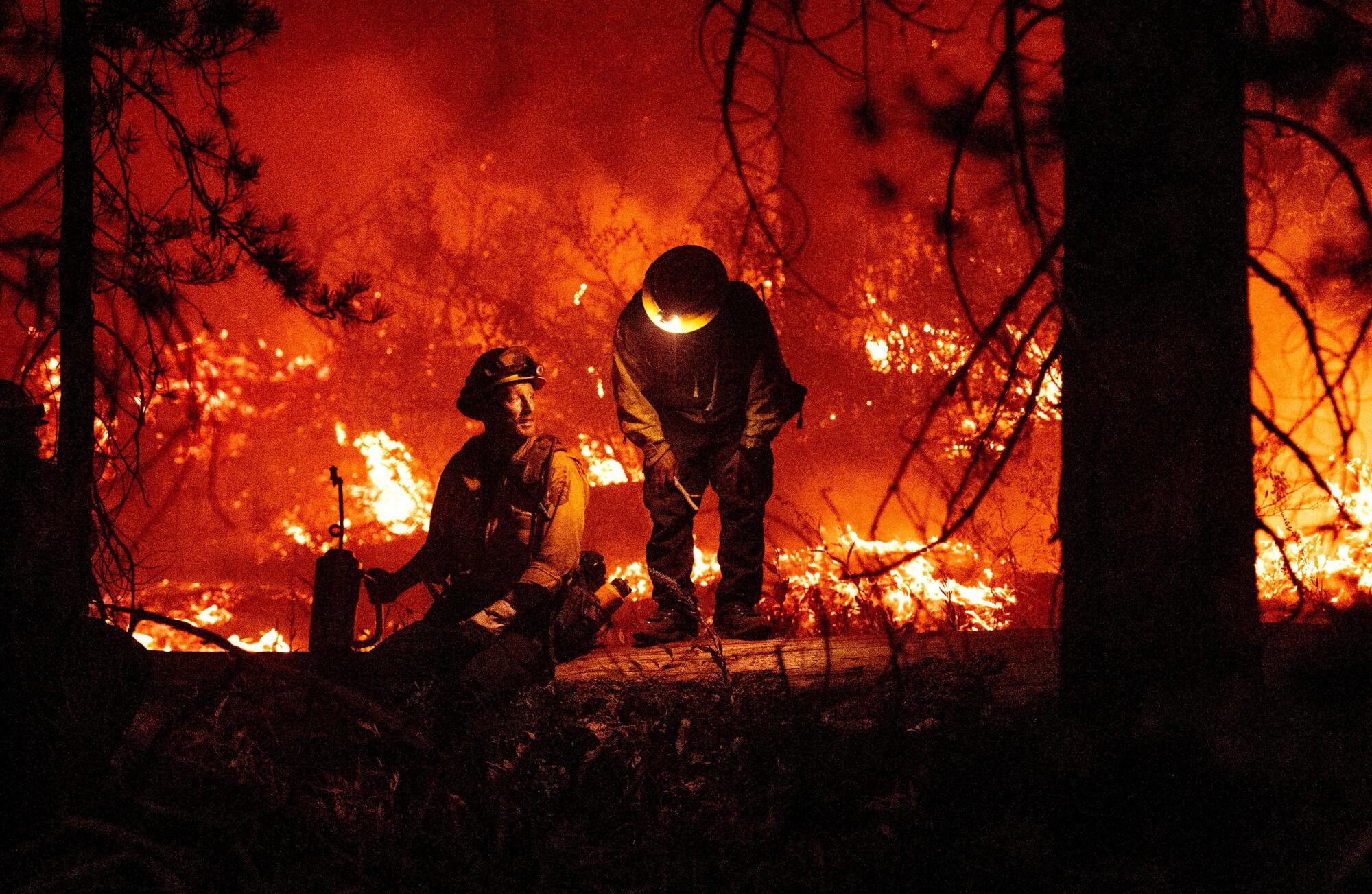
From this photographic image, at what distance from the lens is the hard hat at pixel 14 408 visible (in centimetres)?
314

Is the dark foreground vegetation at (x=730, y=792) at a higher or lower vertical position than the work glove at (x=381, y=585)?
lower

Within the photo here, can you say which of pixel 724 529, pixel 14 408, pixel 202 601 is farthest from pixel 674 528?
pixel 202 601

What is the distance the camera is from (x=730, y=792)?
11.3 feet

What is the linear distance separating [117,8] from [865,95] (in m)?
3.32

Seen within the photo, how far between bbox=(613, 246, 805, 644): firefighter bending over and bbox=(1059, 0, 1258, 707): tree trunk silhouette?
1.92 meters

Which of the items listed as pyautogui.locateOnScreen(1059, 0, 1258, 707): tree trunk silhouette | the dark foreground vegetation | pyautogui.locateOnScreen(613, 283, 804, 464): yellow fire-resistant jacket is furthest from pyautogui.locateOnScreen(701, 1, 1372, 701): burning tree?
pyautogui.locateOnScreen(613, 283, 804, 464): yellow fire-resistant jacket

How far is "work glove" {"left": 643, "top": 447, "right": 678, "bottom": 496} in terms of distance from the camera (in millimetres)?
4809

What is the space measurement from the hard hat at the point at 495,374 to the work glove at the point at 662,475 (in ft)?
2.25

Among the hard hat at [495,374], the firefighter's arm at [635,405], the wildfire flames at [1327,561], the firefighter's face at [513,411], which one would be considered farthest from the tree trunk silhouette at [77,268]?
the wildfire flames at [1327,561]

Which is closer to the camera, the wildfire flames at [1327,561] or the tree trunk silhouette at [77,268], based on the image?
the tree trunk silhouette at [77,268]

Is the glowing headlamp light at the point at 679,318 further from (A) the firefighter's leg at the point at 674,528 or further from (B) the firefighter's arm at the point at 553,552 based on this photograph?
(B) the firefighter's arm at the point at 553,552

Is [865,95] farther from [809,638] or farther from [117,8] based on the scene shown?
Answer: [117,8]

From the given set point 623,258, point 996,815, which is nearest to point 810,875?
point 996,815

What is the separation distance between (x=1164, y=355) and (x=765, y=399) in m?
2.12
